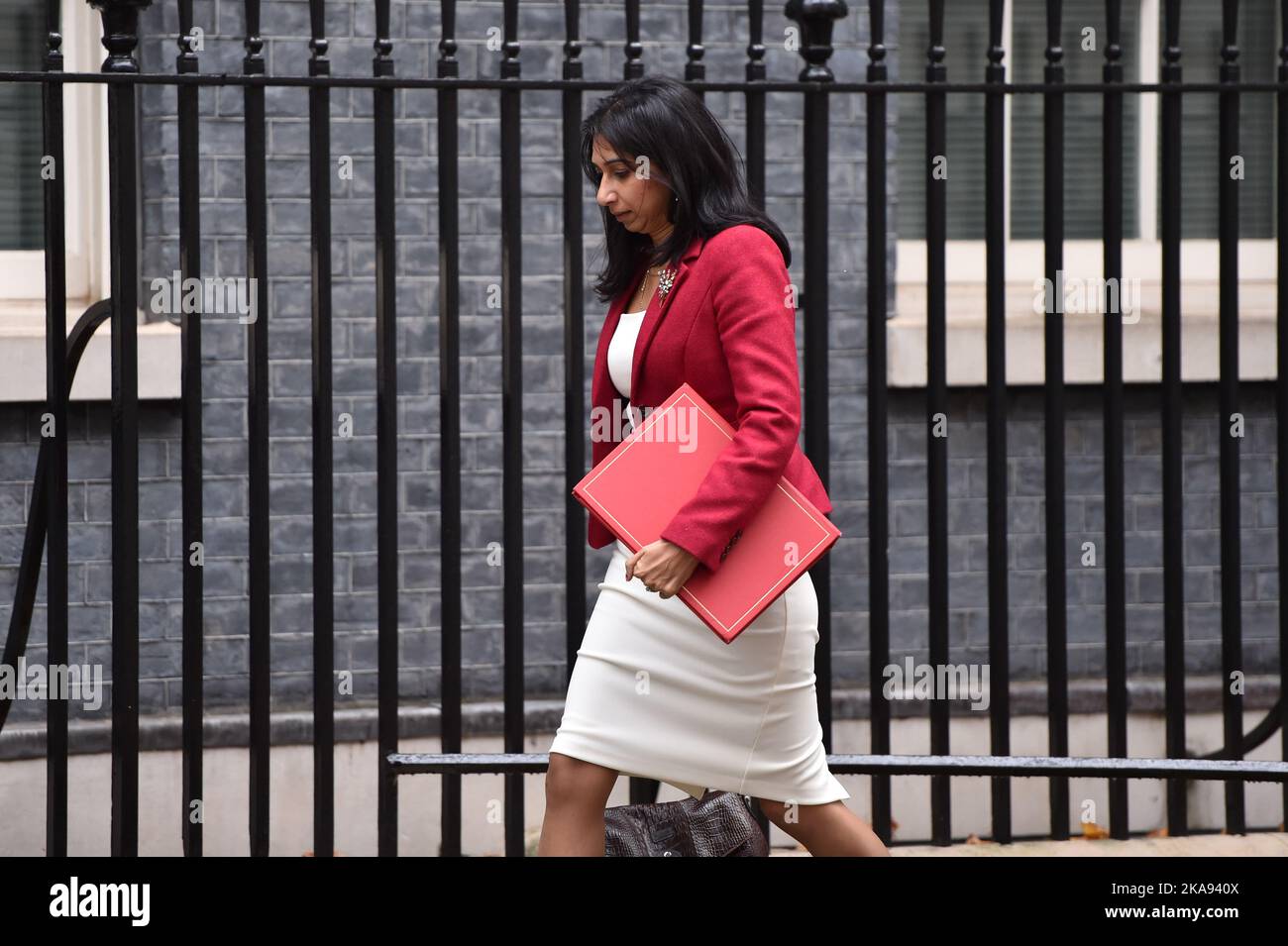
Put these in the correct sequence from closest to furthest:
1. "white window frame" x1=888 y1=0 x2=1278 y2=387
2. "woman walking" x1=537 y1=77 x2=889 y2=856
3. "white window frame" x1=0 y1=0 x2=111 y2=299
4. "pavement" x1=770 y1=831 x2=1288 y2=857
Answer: "woman walking" x1=537 y1=77 x2=889 y2=856 < "pavement" x1=770 y1=831 x2=1288 y2=857 < "white window frame" x1=0 y1=0 x2=111 y2=299 < "white window frame" x1=888 y1=0 x2=1278 y2=387

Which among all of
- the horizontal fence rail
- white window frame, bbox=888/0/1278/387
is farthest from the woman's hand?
white window frame, bbox=888/0/1278/387

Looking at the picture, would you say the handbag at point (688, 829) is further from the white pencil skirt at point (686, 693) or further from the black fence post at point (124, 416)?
the black fence post at point (124, 416)

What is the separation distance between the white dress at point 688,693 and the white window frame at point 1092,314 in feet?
8.87

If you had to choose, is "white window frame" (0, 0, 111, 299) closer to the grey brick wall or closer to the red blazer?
the grey brick wall

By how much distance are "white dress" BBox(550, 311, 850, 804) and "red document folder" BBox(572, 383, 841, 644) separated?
10 cm

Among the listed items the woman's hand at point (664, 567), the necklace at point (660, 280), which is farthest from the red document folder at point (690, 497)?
the necklace at point (660, 280)

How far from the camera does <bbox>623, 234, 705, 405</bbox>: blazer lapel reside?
3.20m

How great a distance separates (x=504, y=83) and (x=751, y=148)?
63cm

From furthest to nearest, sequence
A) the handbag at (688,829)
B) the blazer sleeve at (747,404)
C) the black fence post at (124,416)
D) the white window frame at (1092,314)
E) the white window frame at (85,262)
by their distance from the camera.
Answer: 1. the white window frame at (1092,314)
2. the white window frame at (85,262)
3. the black fence post at (124,416)
4. the handbag at (688,829)
5. the blazer sleeve at (747,404)

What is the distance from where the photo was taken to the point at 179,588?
18.0 ft

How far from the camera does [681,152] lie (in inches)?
126

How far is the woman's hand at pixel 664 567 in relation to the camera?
301 centimetres

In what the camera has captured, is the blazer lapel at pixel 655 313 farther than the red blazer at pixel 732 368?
Yes
